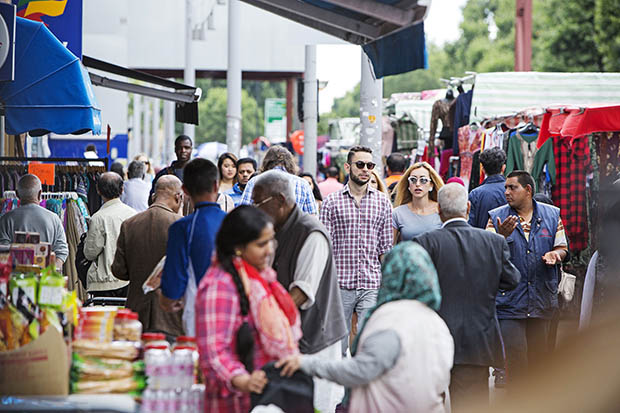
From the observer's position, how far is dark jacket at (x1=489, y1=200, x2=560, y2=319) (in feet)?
28.7

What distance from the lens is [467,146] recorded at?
15.5 meters

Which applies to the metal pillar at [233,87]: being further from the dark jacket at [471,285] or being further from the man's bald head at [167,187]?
the dark jacket at [471,285]

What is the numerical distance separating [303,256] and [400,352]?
1.33 metres

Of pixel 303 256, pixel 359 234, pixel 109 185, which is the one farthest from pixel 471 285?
pixel 109 185

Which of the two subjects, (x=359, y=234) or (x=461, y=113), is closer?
(x=359, y=234)

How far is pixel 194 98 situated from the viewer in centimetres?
1552

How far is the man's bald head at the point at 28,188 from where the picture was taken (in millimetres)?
9898

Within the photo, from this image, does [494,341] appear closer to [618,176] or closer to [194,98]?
[618,176]

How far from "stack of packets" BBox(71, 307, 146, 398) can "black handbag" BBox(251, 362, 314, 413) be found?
703 mm

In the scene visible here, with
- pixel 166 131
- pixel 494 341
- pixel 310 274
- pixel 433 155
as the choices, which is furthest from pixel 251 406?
pixel 166 131

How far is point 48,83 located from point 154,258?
2062 mm

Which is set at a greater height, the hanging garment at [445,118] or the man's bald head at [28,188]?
the hanging garment at [445,118]

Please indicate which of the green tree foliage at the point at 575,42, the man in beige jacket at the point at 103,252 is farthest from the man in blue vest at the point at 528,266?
the green tree foliage at the point at 575,42

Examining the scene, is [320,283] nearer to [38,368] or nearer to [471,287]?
[471,287]
